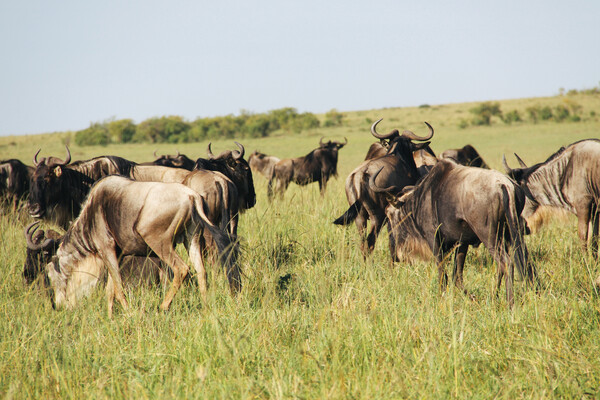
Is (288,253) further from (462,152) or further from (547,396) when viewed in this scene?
(462,152)

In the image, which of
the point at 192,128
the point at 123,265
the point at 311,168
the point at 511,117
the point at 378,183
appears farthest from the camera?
the point at 192,128

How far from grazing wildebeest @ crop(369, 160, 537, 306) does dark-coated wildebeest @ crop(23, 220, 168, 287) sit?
2204 millimetres

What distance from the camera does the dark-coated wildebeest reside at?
16.2 feet

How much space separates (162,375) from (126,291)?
6.03ft

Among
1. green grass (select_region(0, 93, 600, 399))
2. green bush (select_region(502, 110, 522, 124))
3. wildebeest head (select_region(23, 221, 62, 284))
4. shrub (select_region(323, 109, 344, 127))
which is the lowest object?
green grass (select_region(0, 93, 600, 399))

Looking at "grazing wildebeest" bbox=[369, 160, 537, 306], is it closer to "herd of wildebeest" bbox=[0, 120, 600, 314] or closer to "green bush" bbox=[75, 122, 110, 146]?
"herd of wildebeest" bbox=[0, 120, 600, 314]

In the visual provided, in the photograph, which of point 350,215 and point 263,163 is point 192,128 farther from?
point 350,215

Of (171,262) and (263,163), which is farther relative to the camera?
(263,163)

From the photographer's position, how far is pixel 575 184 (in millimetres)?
5777

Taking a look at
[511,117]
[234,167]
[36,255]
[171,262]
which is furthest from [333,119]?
[171,262]

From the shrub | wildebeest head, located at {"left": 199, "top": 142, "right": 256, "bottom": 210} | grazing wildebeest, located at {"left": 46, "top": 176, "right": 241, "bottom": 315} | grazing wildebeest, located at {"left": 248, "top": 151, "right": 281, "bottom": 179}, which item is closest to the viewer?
grazing wildebeest, located at {"left": 46, "top": 176, "right": 241, "bottom": 315}

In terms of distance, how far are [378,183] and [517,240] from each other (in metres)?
2.21

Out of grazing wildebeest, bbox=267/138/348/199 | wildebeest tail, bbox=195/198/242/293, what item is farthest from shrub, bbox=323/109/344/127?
wildebeest tail, bbox=195/198/242/293

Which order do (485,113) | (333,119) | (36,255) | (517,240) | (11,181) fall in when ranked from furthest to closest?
(333,119) → (485,113) → (11,181) → (36,255) → (517,240)
